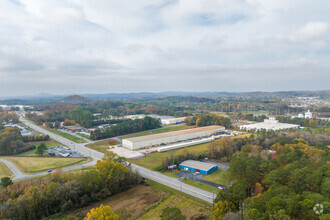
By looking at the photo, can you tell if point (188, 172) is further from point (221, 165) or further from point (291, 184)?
point (291, 184)

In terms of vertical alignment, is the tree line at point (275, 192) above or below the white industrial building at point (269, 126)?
above

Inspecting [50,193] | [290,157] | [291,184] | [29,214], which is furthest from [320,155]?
[29,214]

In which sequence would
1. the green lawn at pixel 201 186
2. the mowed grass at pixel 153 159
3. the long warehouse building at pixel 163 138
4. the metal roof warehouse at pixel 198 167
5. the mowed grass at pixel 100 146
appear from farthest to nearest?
1. the long warehouse building at pixel 163 138
2. the mowed grass at pixel 100 146
3. the mowed grass at pixel 153 159
4. the metal roof warehouse at pixel 198 167
5. the green lawn at pixel 201 186

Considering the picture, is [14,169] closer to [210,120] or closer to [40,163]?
[40,163]

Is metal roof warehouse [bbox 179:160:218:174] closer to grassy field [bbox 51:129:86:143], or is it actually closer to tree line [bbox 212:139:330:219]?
tree line [bbox 212:139:330:219]

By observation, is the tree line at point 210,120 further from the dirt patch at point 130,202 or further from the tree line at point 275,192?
the dirt patch at point 130,202

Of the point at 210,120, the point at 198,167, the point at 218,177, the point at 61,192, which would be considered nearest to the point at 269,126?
the point at 210,120

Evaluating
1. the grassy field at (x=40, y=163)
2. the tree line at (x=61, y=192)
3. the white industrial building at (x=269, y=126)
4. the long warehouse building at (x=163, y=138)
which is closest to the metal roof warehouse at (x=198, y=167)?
the tree line at (x=61, y=192)

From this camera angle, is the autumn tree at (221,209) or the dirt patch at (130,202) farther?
the dirt patch at (130,202)
